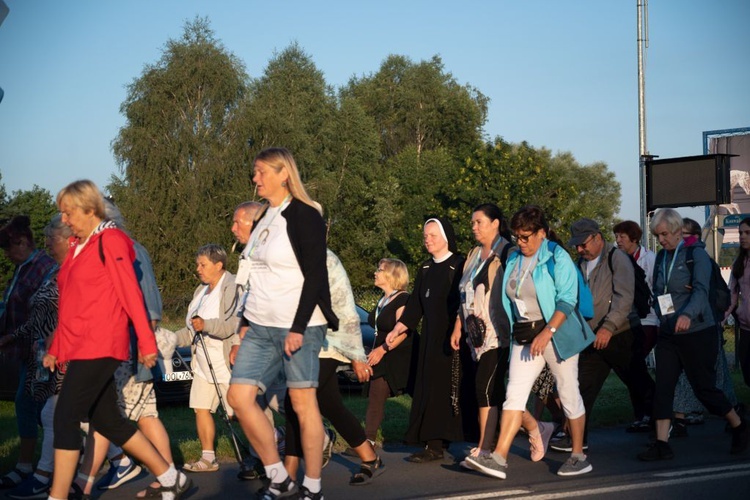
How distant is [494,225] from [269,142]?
42719mm

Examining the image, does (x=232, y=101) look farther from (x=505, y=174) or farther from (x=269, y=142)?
(x=505, y=174)

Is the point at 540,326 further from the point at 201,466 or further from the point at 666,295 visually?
the point at 201,466

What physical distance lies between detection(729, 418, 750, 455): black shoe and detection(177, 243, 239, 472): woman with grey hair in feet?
13.3

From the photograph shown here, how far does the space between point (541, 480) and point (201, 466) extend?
2525 millimetres

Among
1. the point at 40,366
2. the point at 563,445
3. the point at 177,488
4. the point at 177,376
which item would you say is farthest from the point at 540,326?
the point at 177,376

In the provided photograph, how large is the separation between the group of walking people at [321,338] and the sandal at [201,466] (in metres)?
0.03

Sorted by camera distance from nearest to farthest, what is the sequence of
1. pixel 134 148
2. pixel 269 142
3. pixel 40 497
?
pixel 40 497
pixel 134 148
pixel 269 142

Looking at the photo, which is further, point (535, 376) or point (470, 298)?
point (470, 298)

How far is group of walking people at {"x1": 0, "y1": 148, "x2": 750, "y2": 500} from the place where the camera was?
6.02m

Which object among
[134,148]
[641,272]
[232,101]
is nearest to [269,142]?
[232,101]

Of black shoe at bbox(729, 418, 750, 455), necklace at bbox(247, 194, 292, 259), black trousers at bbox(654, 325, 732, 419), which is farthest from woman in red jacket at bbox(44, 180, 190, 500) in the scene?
black shoe at bbox(729, 418, 750, 455)

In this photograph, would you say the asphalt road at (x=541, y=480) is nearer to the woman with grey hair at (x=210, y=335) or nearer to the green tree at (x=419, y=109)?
the woman with grey hair at (x=210, y=335)

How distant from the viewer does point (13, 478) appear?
7.27 m

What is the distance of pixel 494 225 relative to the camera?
8109 millimetres
